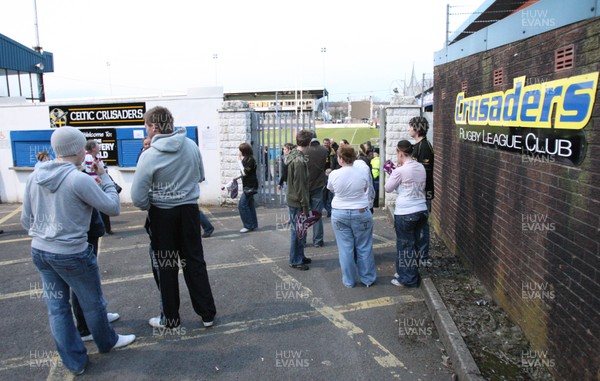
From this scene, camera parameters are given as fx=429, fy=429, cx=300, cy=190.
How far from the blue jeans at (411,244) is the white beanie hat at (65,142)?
351 cm

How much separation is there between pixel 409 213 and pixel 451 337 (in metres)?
1.62

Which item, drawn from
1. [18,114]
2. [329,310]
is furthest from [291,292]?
[18,114]

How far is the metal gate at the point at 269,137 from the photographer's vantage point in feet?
34.1

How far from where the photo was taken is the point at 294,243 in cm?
599

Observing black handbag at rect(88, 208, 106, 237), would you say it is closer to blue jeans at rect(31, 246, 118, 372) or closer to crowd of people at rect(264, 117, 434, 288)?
blue jeans at rect(31, 246, 118, 372)

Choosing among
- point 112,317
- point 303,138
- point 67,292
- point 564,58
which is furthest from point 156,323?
point 564,58

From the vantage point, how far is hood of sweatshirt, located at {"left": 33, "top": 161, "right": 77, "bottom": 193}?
3307mm

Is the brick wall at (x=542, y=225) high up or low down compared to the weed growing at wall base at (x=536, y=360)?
up

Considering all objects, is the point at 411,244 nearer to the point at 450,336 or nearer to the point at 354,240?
the point at 354,240

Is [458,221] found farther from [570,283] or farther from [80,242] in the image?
[80,242]

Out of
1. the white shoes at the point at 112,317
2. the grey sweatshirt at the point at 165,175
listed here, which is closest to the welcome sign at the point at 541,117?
the grey sweatshirt at the point at 165,175

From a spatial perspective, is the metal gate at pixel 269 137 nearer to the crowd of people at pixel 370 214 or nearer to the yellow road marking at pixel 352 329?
the crowd of people at pixel 370 214

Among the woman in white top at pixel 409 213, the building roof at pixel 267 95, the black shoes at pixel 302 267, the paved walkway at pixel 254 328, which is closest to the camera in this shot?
the paved walkway at pixel 254 328

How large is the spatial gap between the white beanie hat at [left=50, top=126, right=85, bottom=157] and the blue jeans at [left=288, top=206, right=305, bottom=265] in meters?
3.07
